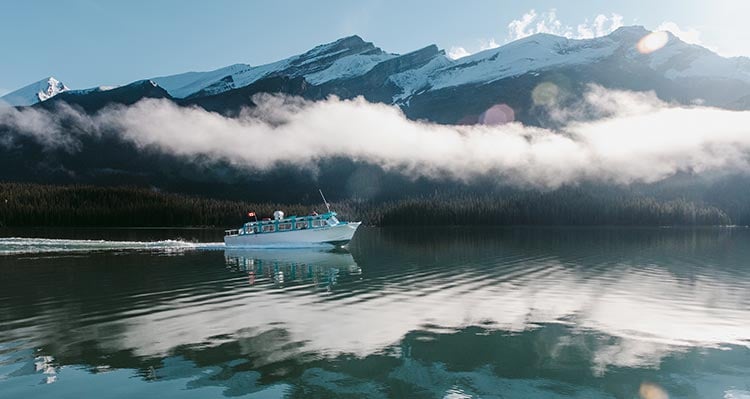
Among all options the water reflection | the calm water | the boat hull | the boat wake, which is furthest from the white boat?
the calm water

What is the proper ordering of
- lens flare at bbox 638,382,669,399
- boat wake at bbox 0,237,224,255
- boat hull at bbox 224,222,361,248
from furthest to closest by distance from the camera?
boat hull at bbox 224,222,361,248, boat wake at bbox 0,237,224,255, lens flare at bbox 638,382,669,399

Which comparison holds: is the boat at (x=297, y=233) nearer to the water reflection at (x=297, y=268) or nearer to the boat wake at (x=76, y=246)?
the boat wake at (x=76, y=246)

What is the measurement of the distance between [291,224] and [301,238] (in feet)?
13.2

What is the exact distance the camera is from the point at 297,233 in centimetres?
10112

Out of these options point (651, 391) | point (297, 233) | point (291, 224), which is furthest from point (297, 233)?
point (651, 391)

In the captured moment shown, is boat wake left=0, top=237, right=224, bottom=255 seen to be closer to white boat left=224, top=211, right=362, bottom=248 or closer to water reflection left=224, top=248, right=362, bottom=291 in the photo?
white boat left=224, top=211, right=362, bottom=248

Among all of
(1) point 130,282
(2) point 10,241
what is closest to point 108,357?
(1) point 130,282

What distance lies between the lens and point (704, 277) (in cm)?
5709

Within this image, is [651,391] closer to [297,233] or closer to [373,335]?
[373,335]

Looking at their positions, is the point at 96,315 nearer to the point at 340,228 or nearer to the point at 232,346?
the point at 232,346

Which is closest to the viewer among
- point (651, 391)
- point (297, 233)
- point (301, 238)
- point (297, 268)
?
point (651, 391)

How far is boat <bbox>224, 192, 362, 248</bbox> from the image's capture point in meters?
100

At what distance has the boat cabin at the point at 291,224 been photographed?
102m

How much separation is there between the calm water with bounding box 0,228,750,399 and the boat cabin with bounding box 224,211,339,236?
142 ft
